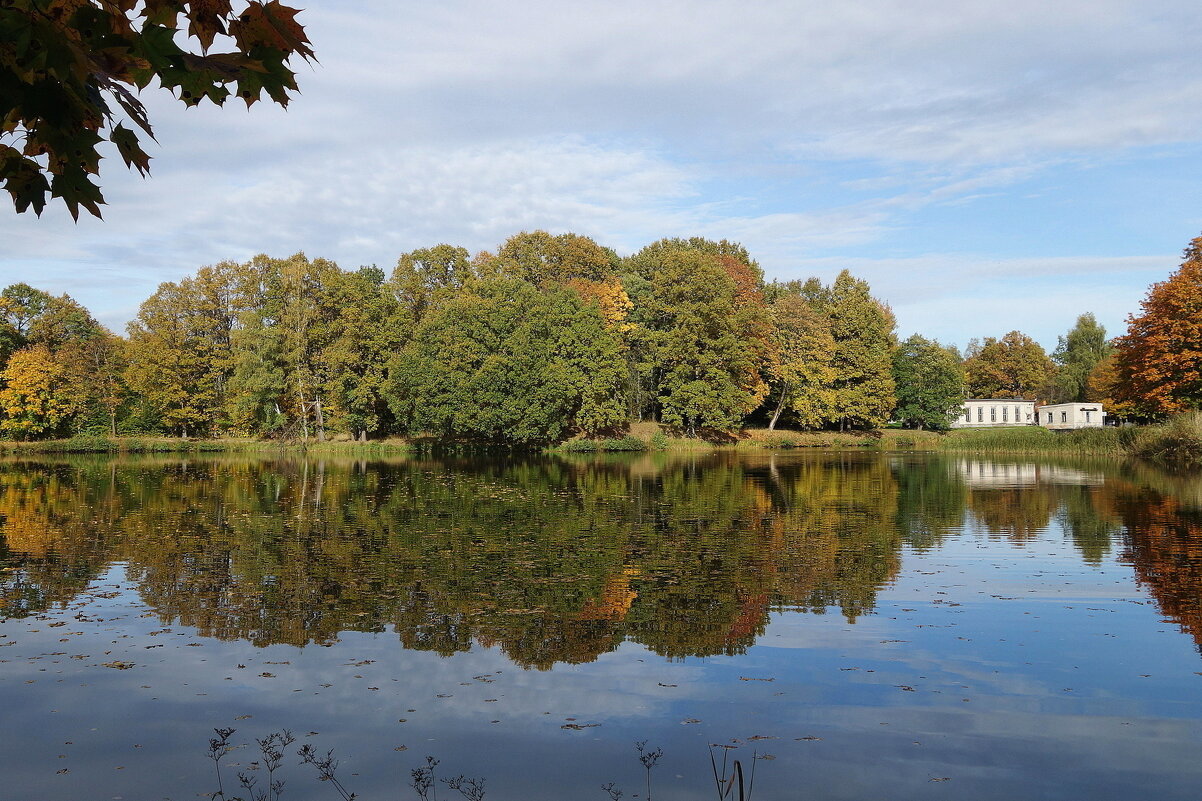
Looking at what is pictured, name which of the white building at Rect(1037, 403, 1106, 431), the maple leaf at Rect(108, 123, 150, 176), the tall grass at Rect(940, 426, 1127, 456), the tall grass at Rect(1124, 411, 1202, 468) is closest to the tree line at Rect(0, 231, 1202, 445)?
the tall grass at Rect(940, 426, 1127, 456)

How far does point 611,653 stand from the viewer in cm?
909

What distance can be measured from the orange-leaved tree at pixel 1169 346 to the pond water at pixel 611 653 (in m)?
31.8

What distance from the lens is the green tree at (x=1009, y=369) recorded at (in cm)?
10212

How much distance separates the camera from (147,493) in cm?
2795

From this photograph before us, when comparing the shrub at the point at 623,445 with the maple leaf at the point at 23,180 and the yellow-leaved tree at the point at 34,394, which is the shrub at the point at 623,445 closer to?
the yellow-leaved tree at the point at 34,394

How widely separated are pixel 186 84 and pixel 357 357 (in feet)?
194

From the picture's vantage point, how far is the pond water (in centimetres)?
627

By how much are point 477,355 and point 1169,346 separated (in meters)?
41.6

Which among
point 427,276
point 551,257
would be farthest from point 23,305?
point 551,257

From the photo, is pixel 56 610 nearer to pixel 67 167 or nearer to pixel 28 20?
pixel 67 167

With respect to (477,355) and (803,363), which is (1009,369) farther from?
(477,355)

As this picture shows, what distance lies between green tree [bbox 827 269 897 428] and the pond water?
1917 inches

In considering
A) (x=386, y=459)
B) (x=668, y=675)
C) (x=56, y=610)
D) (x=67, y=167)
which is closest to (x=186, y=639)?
(x=56, y=610)

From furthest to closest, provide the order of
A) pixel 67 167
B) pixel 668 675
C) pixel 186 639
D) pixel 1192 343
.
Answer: pixel 1192 343
pixel 186 639
pixel 668 675
pixel 67 167
